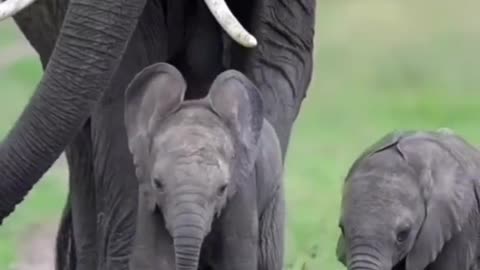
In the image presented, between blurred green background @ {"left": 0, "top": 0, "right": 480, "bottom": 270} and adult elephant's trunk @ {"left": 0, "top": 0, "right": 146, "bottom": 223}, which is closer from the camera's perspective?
adult elephant's trunk @ {"left": 0, "top": 0, "right": 146, "bottom": 223}

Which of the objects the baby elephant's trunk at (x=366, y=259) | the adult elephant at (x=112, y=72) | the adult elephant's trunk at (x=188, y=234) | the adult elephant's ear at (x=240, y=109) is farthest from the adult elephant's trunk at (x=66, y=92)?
the baby elephant's trunk at (x=366, y=259)

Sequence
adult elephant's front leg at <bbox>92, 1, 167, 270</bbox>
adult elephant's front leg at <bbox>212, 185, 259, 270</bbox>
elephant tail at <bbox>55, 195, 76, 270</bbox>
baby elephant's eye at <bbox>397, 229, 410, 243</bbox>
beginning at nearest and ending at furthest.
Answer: adult elephant's front leg at <bbox>212, 185, 259, 270</bbox>, baby elephant's eye at <bbox>397, 229, 410, 243</bbox>, adult elephant's front leg at <bbox>92, 1, 167, 270</bbox>, elephant tail at <bbox>55, 195, 76, 270</bbox>

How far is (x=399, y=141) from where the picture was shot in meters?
9.42

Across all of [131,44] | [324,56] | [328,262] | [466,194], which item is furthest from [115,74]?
[324,56]

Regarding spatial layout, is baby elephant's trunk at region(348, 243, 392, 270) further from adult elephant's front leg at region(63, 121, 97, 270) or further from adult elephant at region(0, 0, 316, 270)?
adult elephant's front leg at region(63, 121, 97, 270)

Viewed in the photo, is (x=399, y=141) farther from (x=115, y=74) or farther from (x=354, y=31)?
(x=354, y=31)

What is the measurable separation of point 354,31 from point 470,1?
6.93 feet

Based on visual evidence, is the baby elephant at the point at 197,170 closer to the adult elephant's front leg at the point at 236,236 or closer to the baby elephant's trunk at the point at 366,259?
the adult elephant's front leg at the point at 236,236

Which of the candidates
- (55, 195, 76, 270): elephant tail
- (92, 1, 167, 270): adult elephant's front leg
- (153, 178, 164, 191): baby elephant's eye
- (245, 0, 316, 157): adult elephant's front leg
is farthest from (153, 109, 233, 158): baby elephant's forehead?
(55, 195, 76, 270): elephant tail

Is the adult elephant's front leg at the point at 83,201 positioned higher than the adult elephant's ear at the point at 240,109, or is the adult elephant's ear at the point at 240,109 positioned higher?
the adult elephant's ear at the point at 240,109

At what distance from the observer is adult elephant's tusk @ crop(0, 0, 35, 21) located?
340 inches

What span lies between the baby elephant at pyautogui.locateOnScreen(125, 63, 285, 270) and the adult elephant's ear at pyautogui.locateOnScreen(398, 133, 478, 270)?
576mm

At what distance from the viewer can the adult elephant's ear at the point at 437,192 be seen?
30.3ft

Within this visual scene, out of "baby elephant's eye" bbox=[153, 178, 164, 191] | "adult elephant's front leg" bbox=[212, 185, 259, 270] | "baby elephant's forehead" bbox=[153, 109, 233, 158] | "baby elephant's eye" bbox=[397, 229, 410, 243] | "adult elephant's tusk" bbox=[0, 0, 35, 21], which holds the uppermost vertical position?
"adult elephant's tusk" bbox=[0, 0, 35, 21]
